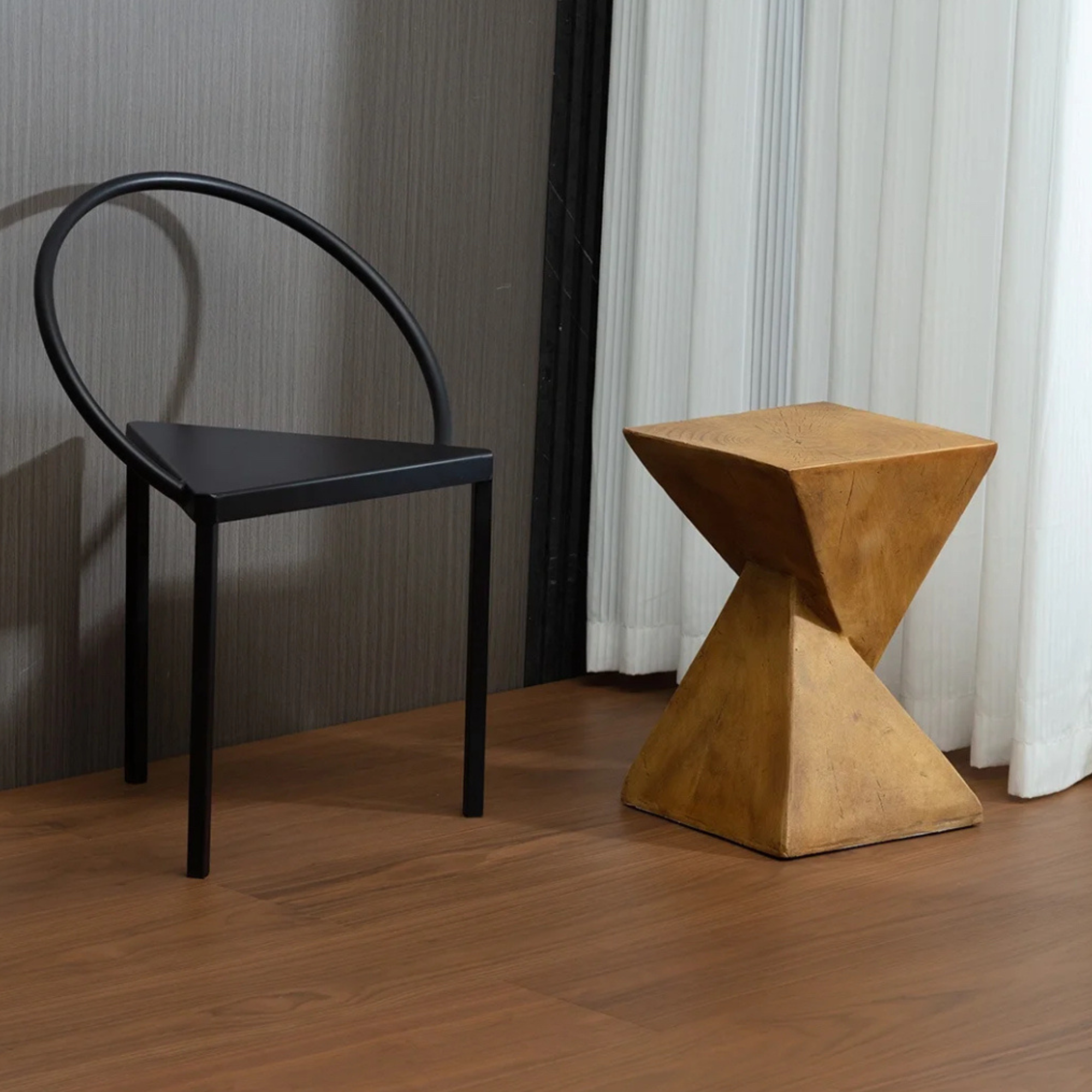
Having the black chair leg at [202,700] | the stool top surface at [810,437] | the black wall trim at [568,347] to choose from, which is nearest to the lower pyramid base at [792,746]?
the stool top surface at [810,437]

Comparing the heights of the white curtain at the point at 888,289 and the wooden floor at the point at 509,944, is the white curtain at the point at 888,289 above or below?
above

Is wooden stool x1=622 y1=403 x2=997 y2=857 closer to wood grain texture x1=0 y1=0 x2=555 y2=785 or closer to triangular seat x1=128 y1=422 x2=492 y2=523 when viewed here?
triangular seat x1=128 y1=422 x2=492 y2=523

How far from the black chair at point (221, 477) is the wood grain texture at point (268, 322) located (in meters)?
0.09

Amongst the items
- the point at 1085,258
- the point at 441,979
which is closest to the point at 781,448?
the point at 1085,258

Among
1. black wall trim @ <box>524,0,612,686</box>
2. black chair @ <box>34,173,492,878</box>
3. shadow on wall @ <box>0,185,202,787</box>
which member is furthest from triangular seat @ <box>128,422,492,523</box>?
black wall trim @ <box>524,0,612,686</box>

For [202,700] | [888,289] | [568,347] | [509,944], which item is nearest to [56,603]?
[202,700]

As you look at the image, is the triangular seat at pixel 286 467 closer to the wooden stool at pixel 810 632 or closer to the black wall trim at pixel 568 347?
the wooden stool at pixel 810 632

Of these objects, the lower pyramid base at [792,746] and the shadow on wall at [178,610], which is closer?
the lower pyramid base at [792,746]

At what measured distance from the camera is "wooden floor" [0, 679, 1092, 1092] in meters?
1.25

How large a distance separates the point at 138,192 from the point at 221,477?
46cm

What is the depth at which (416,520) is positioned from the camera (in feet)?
7.38

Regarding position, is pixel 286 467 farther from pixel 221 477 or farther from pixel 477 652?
pixel 477 652

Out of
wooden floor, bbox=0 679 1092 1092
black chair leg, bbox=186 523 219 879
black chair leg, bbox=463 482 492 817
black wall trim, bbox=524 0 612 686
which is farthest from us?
black wall trim, bbox=524 0 612 686

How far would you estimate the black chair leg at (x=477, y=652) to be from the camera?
1.77 m
